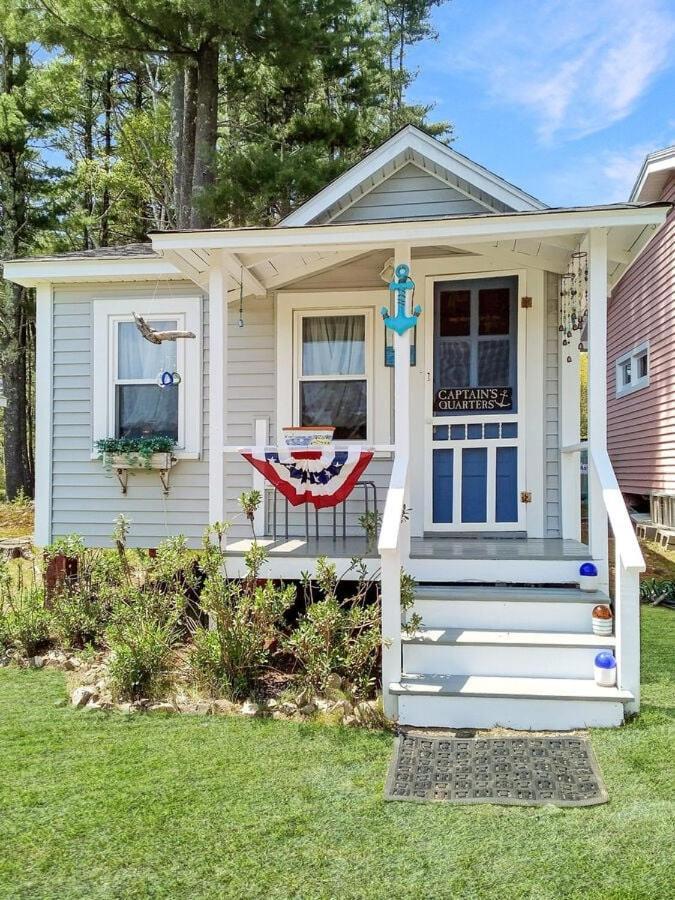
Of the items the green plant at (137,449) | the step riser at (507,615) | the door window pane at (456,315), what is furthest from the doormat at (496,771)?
the green plant at (137,449)

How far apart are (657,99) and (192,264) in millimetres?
20404

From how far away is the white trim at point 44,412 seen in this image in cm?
624

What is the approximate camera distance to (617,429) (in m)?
11.9

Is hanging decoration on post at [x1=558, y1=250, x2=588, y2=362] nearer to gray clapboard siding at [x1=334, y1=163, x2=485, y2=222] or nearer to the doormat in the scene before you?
gray clapboard siding at [x1=334, y1=163, x2=485, y2=222]

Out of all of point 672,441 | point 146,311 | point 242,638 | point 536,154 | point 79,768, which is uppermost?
point 536,154

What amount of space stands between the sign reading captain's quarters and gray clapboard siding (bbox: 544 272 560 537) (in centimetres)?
31

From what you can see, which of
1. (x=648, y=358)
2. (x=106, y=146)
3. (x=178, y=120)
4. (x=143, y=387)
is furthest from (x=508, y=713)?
(x=106, y=146)

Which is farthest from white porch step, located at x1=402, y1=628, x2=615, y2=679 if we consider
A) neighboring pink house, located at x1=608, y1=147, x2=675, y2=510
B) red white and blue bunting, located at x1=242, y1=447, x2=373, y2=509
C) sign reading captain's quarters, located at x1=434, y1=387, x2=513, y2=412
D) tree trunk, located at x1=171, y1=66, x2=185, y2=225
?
tree trunk, located at x1=171, y1=66, x2=185, y2=225

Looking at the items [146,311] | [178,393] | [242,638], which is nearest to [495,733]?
[242,638]

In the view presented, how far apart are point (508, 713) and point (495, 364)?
280 centimetres

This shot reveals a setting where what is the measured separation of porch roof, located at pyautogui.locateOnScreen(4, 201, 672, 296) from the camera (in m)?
4.01

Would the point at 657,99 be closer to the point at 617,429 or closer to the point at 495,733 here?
the point at 617,429

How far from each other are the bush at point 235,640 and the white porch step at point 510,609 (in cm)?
86

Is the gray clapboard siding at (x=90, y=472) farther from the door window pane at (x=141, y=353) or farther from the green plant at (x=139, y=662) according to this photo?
the green plant at (x=139, y=662)
